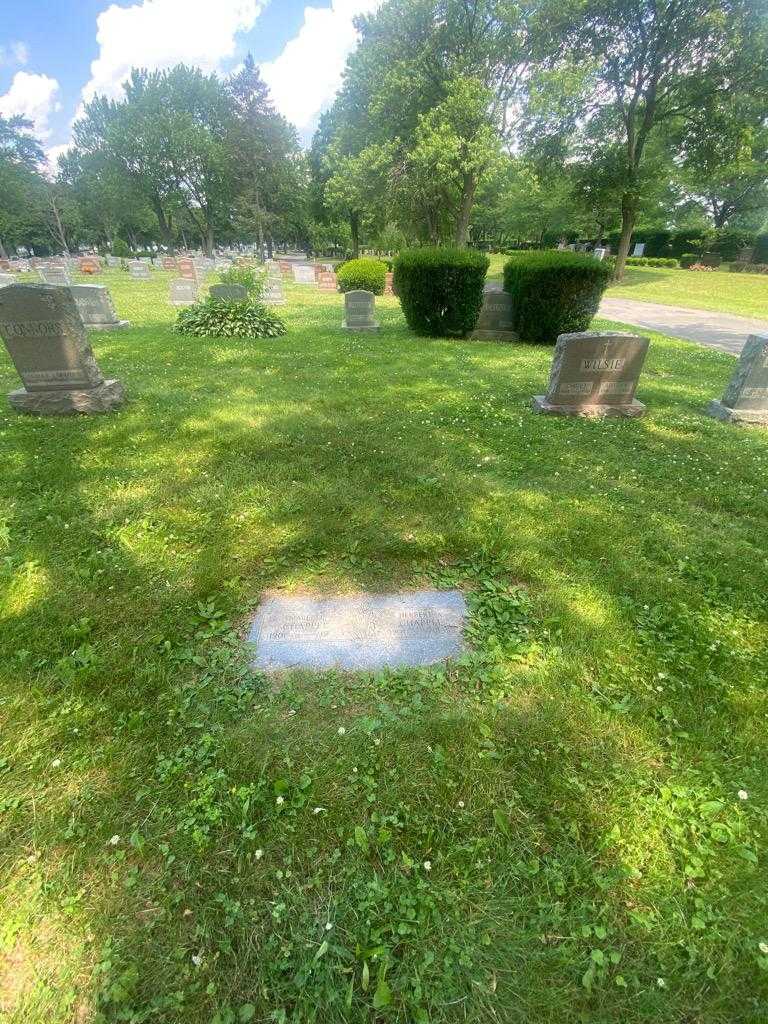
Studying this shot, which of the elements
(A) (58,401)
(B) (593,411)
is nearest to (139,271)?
(A) (58,401)

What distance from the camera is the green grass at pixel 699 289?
19.5 meters

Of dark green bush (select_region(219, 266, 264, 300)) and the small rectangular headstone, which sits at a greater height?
dark green bush (select_region(219, 266, 264, 300))

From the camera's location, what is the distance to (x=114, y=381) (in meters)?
5.92

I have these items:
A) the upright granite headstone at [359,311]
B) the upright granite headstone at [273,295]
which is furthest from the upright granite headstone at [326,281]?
the upright granite headstone at [359,311]

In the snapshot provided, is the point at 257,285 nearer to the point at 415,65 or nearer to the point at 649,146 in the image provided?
the point at 415,65

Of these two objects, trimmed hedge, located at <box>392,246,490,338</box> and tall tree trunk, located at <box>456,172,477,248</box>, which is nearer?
trimmed hedge, located at <box>392,246,490,338</box>

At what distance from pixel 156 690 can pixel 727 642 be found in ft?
10.5

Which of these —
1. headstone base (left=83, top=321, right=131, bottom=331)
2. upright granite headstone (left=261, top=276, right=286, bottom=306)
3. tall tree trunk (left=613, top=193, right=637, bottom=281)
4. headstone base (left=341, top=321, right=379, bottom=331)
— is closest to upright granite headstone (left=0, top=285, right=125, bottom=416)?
headstone base (left=83, top=321, right=131, bottom=331)

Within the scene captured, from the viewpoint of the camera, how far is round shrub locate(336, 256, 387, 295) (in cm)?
1945

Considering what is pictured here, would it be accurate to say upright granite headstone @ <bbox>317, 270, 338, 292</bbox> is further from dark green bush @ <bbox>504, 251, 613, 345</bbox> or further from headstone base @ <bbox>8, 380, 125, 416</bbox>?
headstone base @ <bbox>8, 380, 125, 416</bbox>

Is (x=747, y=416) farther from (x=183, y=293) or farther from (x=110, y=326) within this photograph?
(x=183, y=293)

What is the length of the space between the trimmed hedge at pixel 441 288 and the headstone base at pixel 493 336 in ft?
0.71

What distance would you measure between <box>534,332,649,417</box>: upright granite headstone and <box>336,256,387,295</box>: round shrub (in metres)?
16.0

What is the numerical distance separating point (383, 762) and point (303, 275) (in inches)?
1181
